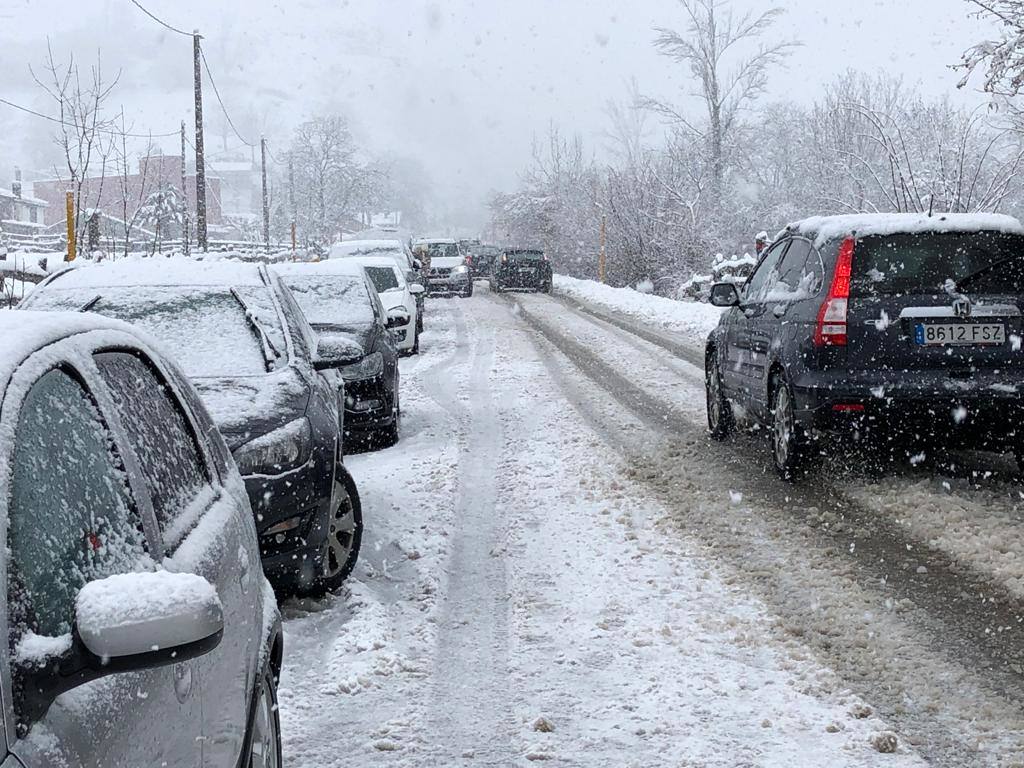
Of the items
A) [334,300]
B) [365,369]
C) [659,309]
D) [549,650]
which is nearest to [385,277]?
[334,300]

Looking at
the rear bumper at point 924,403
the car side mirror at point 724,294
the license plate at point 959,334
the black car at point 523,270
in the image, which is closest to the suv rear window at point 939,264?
the license plate at point 959,334

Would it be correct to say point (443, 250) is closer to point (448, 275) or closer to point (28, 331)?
point (448, 275)

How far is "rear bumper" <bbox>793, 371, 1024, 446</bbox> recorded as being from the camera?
277 inches

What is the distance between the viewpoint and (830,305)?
23.7ft

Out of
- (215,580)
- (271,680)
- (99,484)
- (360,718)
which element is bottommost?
(360,718)

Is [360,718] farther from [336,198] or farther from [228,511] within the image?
[336,198]

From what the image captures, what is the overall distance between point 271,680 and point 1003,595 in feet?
12.1

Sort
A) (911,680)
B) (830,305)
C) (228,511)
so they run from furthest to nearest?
(830,305) < (911,680) < (228,511)

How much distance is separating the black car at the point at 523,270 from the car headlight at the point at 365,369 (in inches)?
1301

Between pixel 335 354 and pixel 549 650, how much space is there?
2.32 m

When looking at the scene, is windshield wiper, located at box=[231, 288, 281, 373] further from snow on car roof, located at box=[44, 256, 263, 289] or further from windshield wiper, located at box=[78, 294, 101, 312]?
windshield wiper, located at box=[78, 294, 101, 312]

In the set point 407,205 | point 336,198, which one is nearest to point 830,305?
point 336,198

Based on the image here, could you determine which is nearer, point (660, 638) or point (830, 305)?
point (660, 638)

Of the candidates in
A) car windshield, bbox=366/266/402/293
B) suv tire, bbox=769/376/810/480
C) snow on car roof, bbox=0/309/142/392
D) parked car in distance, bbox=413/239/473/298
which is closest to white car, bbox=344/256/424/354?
car windshield, bbox=366/266/402/293
